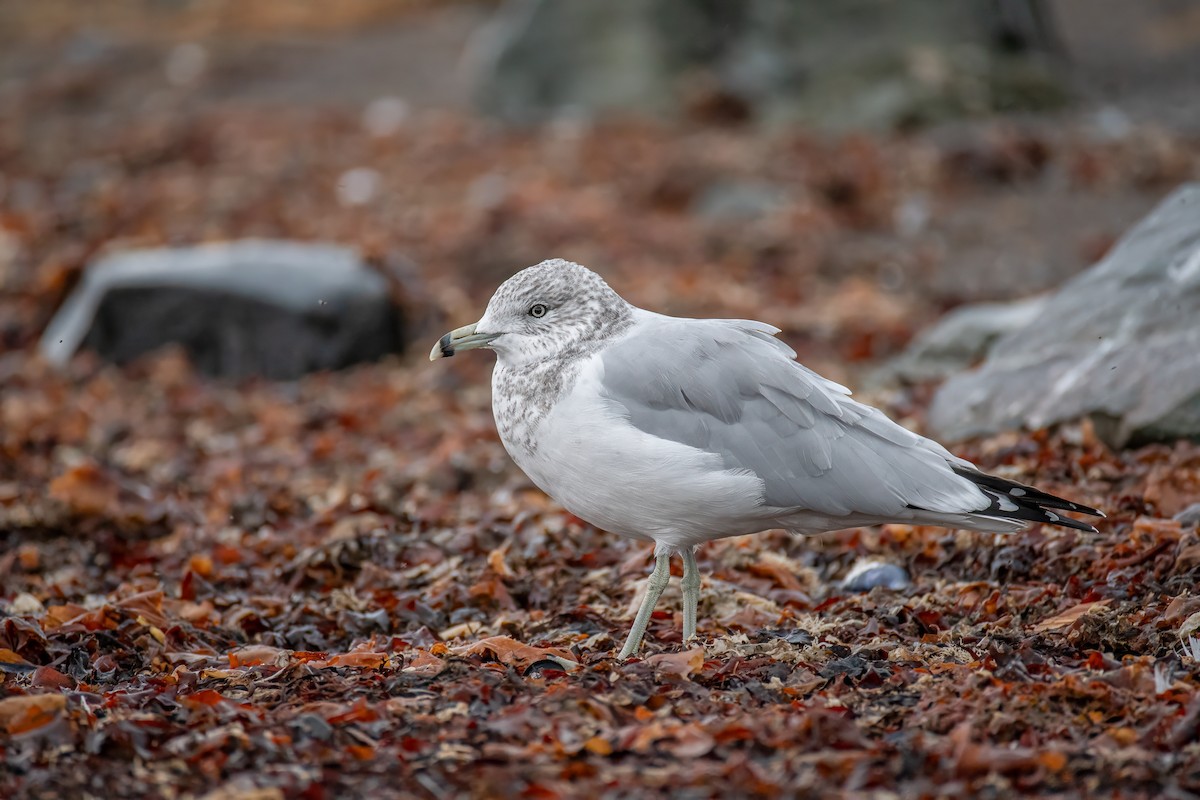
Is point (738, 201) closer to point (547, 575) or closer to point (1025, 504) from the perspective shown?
point (547, 575)

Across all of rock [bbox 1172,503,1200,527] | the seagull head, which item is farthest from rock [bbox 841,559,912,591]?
the seagull head

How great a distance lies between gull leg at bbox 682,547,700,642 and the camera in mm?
4312

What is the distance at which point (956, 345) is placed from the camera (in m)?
7.84

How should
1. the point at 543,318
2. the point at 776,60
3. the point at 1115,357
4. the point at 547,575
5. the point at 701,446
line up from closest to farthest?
the point at 701,446 < the point at 543,318 < the point at 547,575 < the point at 1115,357 < the point at 776,60

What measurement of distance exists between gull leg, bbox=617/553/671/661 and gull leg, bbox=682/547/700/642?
92 mm

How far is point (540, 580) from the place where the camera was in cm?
526

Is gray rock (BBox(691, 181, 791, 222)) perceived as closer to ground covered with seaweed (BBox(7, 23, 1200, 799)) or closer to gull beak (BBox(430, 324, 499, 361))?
ground covered with seaweed (BBox(7, 23, 1200, 799))

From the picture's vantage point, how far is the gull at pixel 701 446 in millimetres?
4016

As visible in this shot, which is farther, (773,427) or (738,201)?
(738,201)

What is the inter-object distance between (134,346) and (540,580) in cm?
531

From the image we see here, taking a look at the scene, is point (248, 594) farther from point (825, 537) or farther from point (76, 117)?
point (76, 117)

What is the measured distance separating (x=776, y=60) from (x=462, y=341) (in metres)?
11.5

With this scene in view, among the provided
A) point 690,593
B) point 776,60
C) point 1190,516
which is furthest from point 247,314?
point 776,60

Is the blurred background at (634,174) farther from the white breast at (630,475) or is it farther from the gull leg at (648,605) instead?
the white breast at (630,475)
